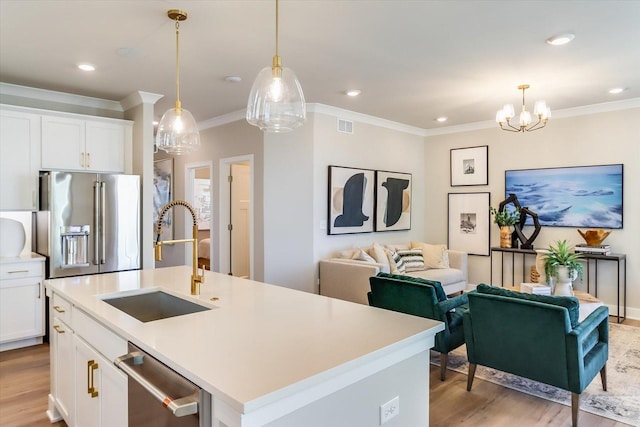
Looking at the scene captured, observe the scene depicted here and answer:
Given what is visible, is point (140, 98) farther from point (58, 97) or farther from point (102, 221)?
point (102, 221)

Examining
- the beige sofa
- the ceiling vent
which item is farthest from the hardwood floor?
the ceiling vent

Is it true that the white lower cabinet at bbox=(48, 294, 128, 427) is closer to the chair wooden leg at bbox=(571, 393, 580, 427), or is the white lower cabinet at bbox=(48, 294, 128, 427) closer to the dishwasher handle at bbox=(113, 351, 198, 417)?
the dishwasher handle at bbox=(113, 351, 198, 417)

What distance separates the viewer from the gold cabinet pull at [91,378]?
204 centimetres

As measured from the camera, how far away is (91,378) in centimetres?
207

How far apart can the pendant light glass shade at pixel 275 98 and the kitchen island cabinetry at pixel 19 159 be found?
338 cm

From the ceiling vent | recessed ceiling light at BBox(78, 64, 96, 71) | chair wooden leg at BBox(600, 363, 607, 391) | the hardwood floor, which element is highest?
recessed ceiling light at BBox(78, 64, 96, 71)

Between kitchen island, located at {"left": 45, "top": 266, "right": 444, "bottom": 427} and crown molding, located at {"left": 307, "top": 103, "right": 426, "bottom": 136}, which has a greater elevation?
crown molding, located at {"left": 307, "top": 103, "right": 426, "bottom": 136}

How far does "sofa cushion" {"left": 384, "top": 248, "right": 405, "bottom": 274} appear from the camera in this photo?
5418 mm

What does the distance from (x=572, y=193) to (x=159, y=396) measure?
5770 mm

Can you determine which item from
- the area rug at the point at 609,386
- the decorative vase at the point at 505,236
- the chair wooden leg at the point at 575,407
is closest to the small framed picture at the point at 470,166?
the decorative vase at the point at 505,236

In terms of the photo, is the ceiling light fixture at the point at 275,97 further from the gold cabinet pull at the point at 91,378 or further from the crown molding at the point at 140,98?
the crown molding at the point at 140,98

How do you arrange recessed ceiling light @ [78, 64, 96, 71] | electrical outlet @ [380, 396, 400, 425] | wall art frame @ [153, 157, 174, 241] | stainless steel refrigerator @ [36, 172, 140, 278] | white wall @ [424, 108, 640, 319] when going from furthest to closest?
A: wall art frame @ [153, 157, 174, 241]
white wall @ [424, 108, 640, 319]
stainless steel refrigerator @ [36, 172, 140, 278]
recessed ceiling light @ [78, 64, 96, 71]
electrical outlet @ [380, 396, 400, 425]

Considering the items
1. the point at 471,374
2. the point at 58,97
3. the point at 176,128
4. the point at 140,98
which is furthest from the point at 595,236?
the point at 58,97

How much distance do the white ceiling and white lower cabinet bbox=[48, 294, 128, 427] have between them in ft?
6.41
